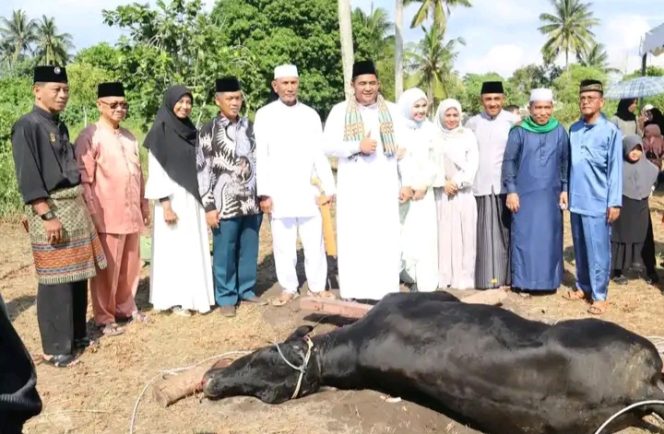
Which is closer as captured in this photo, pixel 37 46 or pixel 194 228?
pixel 194 228

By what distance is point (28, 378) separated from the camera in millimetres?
1638

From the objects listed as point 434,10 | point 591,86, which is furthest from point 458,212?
point 434,10

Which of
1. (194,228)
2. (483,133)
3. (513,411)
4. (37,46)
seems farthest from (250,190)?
(37,46)

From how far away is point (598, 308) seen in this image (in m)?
5.73

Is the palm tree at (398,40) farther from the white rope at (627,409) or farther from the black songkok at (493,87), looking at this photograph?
the white rope at (627,409)

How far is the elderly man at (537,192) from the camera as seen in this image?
19.3 ft

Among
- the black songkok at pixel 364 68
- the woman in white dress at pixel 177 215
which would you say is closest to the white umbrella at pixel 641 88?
the black songkok at pixel 364 68

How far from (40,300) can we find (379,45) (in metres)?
36.7

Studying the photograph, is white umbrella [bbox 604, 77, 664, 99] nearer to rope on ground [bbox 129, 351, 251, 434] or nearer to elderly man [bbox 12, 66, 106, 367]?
rope on ground [bbox 129, 351, 251, 434]

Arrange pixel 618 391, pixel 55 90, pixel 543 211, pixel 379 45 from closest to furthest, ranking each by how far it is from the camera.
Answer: pixel 618 391, pixel 55 90, pixel 543 211, pixel 379 45

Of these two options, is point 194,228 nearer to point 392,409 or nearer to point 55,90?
point 55,90

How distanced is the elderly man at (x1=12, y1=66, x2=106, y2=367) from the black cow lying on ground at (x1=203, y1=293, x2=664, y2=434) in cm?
149

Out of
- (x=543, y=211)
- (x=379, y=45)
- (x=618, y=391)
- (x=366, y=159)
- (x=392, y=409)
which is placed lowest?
(x=392, y=409)

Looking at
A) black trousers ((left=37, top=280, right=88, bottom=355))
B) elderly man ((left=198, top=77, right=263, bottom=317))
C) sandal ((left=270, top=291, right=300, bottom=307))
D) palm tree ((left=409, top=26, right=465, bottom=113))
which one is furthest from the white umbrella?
palm tree ((left=409, top=26, right=465, bottom=113))
